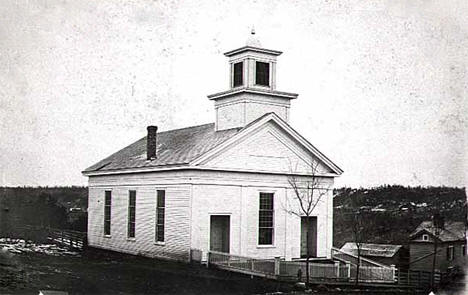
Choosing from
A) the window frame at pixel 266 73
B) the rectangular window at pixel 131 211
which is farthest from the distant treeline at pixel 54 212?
the window frame at pixel 266 73

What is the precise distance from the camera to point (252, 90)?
24.1 metres

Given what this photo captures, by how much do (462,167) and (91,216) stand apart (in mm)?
18229

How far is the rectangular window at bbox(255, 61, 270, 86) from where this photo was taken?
963 inches

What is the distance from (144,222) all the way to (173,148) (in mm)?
3050

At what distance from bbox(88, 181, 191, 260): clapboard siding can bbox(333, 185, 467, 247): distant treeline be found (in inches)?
300

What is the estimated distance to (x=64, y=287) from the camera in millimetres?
15391

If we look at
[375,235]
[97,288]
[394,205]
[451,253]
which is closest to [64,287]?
[97,288]

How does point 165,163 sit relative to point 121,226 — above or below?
above

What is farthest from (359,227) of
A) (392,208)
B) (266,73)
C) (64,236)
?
(64,236)

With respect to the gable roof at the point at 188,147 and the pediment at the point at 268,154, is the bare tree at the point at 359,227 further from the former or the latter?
the pediment at the point at 268,154

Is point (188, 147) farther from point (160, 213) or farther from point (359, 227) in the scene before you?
point (359, 227)

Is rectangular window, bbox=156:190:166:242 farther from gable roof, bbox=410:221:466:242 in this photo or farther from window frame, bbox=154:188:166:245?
gable roof, bbox=410:221:466:242

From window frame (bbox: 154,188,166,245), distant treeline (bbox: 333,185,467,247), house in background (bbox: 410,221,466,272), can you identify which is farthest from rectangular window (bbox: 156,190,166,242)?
house in background (bbox: 410,221,466,272)

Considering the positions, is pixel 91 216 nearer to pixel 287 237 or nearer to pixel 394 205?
pixel 287 237
